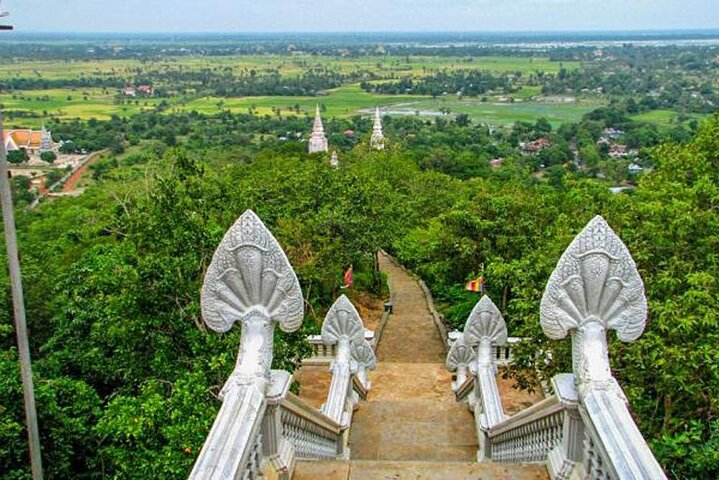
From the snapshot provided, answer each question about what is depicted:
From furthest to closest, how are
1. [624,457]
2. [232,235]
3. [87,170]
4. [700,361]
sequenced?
[87,170]
[700,361]
[232,235]
[624,457]

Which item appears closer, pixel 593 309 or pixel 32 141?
pixel 593 309

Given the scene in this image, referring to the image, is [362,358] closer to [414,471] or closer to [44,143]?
[414,471]

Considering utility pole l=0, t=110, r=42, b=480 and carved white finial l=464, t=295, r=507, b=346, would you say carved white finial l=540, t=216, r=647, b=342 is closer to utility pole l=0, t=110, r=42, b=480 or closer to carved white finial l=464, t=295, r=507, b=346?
carved white finial l=464, t=295, r=507, b=346

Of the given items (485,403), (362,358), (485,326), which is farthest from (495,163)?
(485,403)

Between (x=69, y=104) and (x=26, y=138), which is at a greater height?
(x=26, y=138)

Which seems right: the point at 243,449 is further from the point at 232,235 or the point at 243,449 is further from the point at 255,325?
the point at 232,235

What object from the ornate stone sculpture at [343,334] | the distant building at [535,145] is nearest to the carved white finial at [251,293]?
the ornate stone sculpture at [343,334]

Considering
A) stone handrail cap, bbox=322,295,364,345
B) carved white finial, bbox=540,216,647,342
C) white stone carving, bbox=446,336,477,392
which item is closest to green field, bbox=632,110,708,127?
white stone carving, bbox=446,336,477,392

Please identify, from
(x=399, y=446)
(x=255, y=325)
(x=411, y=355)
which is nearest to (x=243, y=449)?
(x=255, y=325)
